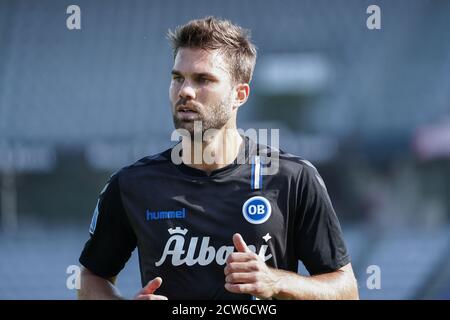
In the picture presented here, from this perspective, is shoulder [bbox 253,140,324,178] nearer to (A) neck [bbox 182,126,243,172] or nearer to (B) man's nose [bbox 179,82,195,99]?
(A) neck [bbox 182,126,243,172]

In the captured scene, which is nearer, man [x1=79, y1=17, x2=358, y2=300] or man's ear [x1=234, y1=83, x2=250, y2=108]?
man [x1=79, y1=17, x2=358, y2=300]

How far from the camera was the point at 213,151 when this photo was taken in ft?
8.26

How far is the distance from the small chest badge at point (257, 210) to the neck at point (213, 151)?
0.56 ft

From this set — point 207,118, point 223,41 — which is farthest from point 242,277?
point 223,41

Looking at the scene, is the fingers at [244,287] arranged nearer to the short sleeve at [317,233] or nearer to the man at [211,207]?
the man at [211,207]

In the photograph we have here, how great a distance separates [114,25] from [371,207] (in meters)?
3.08

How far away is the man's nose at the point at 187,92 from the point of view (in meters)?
2.37

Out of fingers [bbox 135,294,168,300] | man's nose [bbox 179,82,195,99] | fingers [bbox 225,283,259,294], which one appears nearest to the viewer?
fingers [bbox 225,283,259,294]

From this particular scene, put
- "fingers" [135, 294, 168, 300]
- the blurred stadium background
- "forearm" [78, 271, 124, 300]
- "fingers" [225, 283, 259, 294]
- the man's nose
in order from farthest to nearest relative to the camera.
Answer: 1. the blurred stadium background
2. "forearm" [78, 271, 124, 300]
3. the man's nose
4. "fingers" [135, 294, 168, 300]
5. "fingers" [225, 283, 259, 294]

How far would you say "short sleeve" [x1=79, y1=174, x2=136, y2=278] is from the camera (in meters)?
2.54

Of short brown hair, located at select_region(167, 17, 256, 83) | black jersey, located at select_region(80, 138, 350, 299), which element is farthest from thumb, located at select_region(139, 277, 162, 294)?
short brown hair, located at select_region(167, 17, 256, 83)

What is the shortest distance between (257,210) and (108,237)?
55 centimetres

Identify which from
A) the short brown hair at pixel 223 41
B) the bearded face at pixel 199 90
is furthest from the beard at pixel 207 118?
the short brown hair at pixel 223 41
